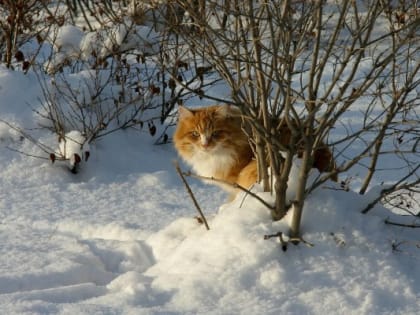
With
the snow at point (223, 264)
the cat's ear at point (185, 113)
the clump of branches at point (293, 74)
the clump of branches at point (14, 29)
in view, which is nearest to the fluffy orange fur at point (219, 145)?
the cat's ear at point (185, 113)

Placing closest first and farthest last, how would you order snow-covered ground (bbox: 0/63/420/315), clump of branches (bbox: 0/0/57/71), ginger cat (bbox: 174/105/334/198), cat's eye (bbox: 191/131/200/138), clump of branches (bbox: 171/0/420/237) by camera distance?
clump of branches (bbox: 171/0/420/237)
snow-covered ground (bbox: 0/63/420/315)
ginger cat (bbox: 174/105/334/198)
cat's eye (bbox: 191/131/200/138)
clump of branches (bbox: 0/0/57/71)

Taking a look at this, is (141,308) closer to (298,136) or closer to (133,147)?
(298,136)

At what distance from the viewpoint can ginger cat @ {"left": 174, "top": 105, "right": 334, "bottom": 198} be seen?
4809 millimetres

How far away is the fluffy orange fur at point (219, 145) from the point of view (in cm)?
481

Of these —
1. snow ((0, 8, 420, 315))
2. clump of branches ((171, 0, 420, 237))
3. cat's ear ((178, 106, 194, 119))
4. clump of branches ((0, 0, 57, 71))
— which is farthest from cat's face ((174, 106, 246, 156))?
clump of branches ((0, 0, 57, 71))

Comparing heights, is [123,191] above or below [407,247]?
below

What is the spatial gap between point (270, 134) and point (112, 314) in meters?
1.15

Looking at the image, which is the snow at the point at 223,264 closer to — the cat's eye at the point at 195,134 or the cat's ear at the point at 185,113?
the cat's eye at the point at 195,134

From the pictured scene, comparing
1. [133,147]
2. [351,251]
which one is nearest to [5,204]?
[133,147]

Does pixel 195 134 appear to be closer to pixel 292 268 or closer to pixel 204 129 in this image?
pixel 204 129

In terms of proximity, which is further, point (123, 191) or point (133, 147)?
point (133, 147)

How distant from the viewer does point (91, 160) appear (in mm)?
6238

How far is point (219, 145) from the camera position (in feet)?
15.9

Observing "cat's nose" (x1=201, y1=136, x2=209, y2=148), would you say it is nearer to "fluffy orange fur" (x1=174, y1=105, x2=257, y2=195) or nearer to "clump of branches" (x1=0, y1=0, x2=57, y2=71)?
"fluffy orange fur" (x1=174, y1=105, x2=257, y2=195)
